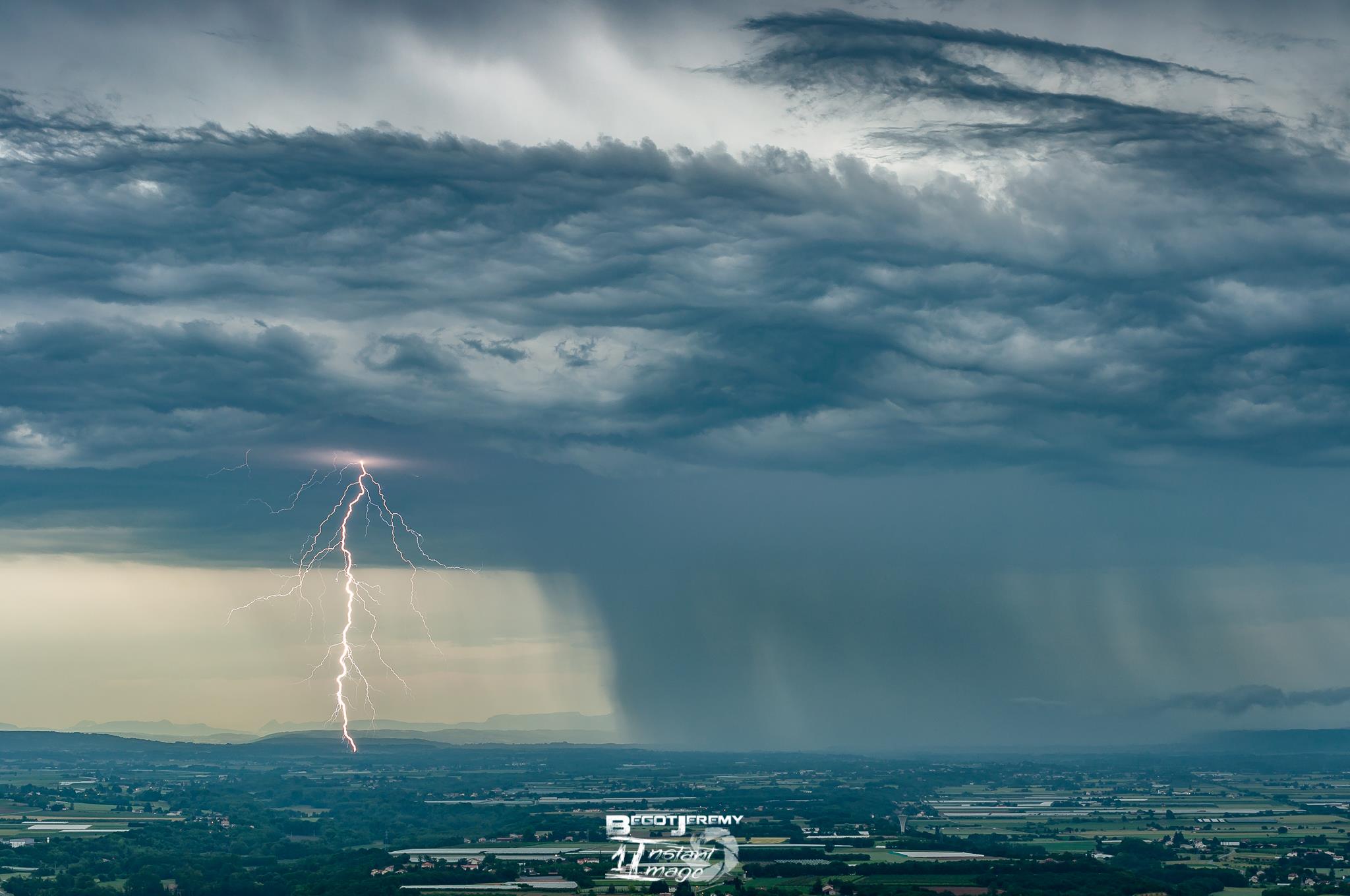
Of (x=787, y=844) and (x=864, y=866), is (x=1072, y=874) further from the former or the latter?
(x=787, y=844)

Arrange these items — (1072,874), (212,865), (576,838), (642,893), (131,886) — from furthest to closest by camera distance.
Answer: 1. (576,838)
2. (212,865)
3. (131,886)
4. (1072,874)
5. (642,893)

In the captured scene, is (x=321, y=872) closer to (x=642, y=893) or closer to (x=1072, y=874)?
(x=642, y=893)

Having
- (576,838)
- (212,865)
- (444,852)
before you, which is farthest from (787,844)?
(212,865)

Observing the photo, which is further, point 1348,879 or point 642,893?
point 1348,879

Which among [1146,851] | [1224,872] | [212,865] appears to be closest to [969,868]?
[1224,872]

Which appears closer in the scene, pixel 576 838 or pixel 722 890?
pixel 722 890

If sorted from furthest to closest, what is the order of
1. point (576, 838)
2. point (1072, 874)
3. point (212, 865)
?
1. point (576, 838)
2. point (212, 865)
3. point (1072, 874)

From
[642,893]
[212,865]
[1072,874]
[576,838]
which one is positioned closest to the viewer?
[642,893]

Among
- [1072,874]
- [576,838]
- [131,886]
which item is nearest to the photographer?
[1072,874]
